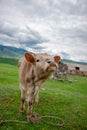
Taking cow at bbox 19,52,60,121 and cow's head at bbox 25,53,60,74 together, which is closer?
cow's head at bbox 25,53,60,74

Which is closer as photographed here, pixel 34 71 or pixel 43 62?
pixel 43 62

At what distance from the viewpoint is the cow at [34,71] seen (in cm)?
752

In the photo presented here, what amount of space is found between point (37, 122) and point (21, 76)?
2074 millimetres

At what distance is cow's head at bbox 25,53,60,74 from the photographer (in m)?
7.37

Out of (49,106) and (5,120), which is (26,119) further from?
(49,106)

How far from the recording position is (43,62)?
7609mm

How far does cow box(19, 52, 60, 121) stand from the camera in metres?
7.52

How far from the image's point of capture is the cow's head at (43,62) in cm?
737

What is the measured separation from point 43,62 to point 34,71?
32.6 inches

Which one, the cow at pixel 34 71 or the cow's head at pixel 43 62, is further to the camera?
the cow at pixel 34 71

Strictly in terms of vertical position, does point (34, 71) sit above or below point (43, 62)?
below

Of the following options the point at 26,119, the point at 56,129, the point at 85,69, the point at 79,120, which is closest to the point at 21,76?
the point at 26,119

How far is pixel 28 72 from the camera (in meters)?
8.84

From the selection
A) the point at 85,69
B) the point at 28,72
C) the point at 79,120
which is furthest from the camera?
the point at 85,69
